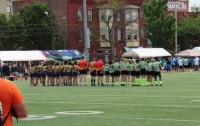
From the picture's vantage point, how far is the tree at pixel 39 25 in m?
78.4

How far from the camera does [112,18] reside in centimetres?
8425

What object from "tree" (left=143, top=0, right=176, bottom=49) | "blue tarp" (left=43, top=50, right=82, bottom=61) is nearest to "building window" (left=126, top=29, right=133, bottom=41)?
"tree" (left=143, top=0, right=176, bottom=49)

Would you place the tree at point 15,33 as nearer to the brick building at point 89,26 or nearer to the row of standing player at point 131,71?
the brick building at point 89,26

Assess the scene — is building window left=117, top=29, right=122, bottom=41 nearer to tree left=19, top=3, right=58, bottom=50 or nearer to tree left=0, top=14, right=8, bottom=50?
tree left=19, top=3, right=58, bottom=50

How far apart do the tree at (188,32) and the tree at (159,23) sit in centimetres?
1039

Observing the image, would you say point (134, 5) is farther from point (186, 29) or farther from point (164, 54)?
point (164, 54)

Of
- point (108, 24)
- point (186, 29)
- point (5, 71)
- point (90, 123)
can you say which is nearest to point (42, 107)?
point (90, 123)

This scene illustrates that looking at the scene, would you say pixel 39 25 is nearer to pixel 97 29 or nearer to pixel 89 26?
pixel 89 26

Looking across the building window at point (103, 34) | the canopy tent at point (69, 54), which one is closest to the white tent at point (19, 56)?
the canopy tent at point (69, 54)

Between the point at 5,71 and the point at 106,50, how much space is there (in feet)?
138

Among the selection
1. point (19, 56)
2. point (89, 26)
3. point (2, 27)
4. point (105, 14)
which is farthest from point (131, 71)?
point (2, 27)

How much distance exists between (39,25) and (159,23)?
16.8 m

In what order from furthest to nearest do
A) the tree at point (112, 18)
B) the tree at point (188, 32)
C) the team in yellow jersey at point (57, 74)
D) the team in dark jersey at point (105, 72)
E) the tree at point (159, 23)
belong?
the tree at point (188, 32), the tree at point (112, 18), the tree at point (159, 23), the team in yellow jersey at point (57, 74), the team in dark jersey at point (105, 72)

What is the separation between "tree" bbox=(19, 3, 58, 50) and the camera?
78438mm
